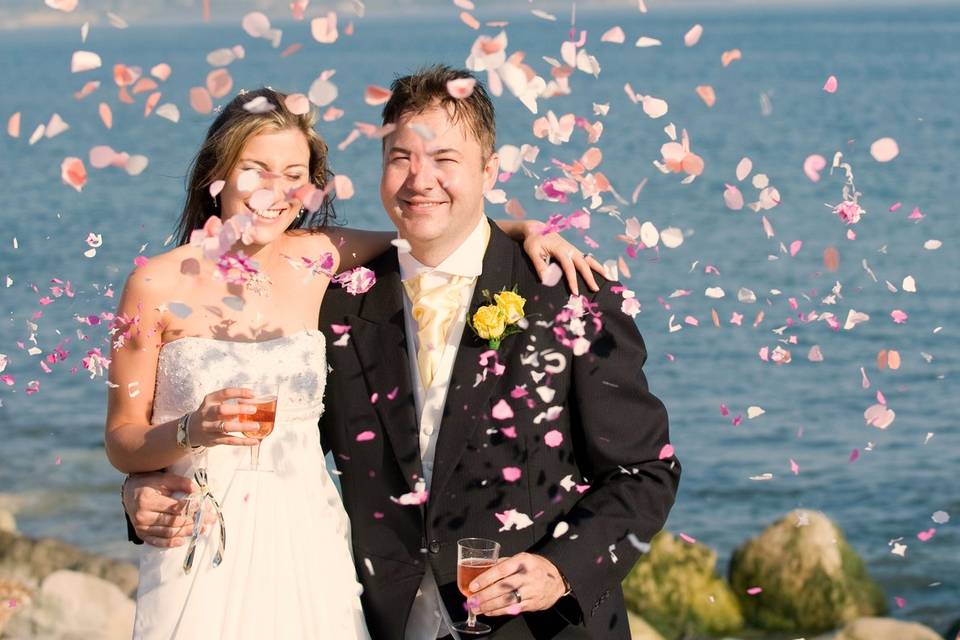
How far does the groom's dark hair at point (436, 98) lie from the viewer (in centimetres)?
509

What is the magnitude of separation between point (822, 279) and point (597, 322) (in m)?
21.6

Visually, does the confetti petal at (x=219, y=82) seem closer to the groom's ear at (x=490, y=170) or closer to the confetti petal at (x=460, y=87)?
the confetti petal at (x=460, y=87)

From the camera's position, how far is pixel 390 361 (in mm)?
5145

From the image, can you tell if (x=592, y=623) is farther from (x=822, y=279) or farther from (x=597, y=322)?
(x=822, y=279)

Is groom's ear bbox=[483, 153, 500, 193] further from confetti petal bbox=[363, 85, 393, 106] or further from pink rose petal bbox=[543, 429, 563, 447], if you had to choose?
pink rose petal bbox=[543, 429, 563, 447]

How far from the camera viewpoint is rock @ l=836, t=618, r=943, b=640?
1061 centimetres

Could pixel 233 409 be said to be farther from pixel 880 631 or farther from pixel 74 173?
pixel 880 631

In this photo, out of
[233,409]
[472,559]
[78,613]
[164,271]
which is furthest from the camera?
[78,613]

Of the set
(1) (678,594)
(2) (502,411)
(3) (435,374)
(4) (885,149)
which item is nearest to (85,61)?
(3) (435,374)

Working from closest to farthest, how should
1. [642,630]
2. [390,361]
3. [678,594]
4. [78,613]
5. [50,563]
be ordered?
[390,361] < [642,630] < [78,613] < [678,594] < [50,563]

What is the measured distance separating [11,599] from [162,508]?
661 cm

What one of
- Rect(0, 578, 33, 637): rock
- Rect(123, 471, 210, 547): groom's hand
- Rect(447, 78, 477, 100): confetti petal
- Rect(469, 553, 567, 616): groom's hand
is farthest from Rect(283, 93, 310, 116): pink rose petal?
Rect(0, 578, 33, 637): rock

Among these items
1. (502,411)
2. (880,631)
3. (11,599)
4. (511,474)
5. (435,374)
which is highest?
(435,374)

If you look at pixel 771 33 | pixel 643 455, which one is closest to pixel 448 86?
pixel 643 455
